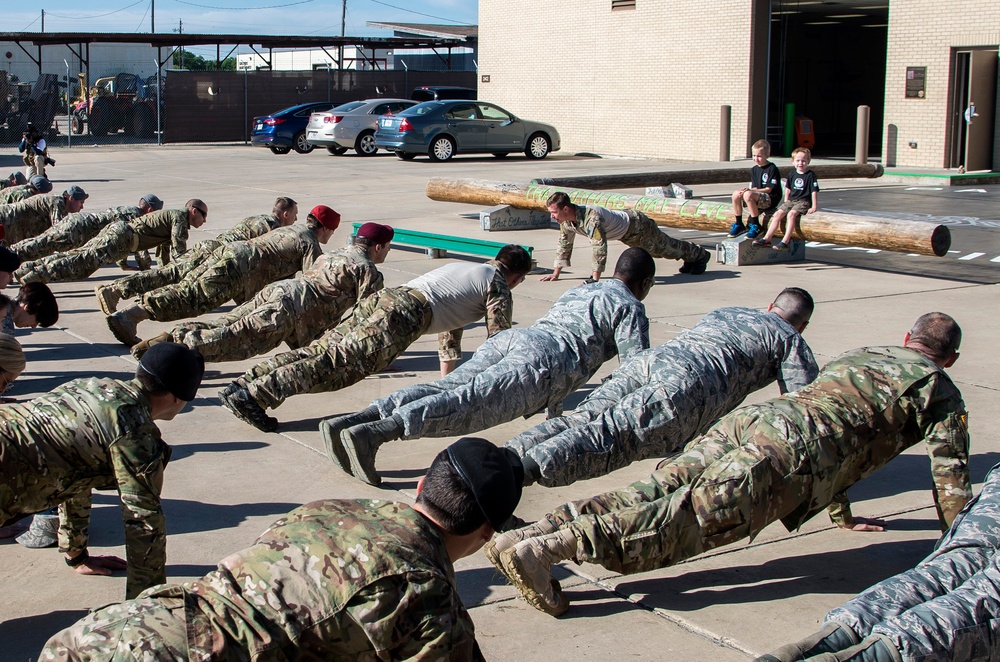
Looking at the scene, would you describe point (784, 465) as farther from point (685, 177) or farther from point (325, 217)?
point (685, 177)

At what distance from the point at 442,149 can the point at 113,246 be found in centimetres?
1835

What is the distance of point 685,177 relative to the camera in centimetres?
2138

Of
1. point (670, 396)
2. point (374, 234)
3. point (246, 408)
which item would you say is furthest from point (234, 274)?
point (670, 396)

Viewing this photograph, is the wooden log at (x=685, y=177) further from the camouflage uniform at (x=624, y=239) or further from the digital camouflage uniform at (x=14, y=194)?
the digital camouflage uniform at (x=14, y=194)

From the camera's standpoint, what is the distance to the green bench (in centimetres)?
1216

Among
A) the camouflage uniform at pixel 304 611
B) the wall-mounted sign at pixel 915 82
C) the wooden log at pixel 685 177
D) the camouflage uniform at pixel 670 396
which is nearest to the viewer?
the camouflage uniform at pixel 304 611

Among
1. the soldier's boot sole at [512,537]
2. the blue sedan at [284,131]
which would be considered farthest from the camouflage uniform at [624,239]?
the blue sedan at [284,131]

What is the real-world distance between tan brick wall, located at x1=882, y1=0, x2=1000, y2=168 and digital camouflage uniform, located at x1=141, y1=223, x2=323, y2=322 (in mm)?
20172

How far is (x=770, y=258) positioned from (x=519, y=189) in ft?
14.4

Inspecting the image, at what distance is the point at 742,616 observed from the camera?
4422 millimetres

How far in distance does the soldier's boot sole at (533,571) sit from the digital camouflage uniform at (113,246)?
7724 mm

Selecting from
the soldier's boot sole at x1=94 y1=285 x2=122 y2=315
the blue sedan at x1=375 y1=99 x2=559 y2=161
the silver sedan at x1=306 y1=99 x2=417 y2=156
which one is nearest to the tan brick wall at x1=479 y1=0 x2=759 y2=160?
the blue sedan at x1=375 y1=99 x2=559 y2=161

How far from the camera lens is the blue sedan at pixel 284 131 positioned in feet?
105

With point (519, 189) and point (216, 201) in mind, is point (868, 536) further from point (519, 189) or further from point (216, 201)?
point (216, 201)
